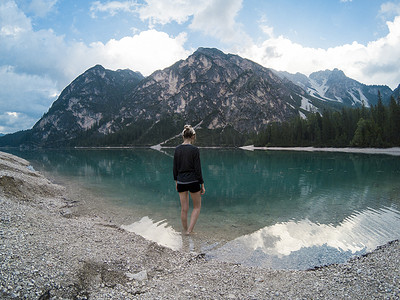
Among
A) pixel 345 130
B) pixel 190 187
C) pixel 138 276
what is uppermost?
pixel 345 130

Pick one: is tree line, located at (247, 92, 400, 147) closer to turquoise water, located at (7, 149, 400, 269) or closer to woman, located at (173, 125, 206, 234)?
turquoise water, located at (7, 149, 400, 269)

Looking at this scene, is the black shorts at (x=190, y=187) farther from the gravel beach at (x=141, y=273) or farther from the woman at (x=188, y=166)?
the gravel beach at (x=141, y=273)

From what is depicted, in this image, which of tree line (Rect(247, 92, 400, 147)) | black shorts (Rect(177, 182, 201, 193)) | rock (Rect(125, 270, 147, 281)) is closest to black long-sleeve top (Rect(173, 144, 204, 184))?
black shorts (Rect(177, 182, 201, 193))

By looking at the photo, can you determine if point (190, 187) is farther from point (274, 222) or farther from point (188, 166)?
point (274, 222)

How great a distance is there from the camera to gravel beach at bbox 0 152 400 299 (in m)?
5.12

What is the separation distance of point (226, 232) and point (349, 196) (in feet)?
45.6

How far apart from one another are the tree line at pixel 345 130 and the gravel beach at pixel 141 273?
318 ft

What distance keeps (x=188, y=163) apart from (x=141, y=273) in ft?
13.6

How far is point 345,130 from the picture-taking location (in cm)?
10538

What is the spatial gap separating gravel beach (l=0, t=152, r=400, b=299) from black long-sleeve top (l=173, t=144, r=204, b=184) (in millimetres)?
2726

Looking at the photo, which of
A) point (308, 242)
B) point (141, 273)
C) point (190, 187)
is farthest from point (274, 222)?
point (141, 273)

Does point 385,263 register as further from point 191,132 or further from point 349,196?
point 349,196

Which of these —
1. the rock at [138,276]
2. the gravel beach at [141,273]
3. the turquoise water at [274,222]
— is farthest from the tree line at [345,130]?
the rock at [138,276]

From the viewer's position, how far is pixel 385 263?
7.33 m
